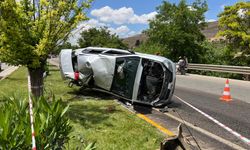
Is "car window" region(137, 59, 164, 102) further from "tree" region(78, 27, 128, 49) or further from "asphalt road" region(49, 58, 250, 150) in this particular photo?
"tree" region(78, 27, 128, 49)

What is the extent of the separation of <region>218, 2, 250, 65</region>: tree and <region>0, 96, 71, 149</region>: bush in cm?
2199

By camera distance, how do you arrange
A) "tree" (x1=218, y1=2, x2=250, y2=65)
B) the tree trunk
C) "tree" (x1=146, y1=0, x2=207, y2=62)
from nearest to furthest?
the tree trunk → "tree" (x1=218, y1=2, x2=250, y2=65) → "tree" (x1=146, y1=0, x2=207, y2=62)

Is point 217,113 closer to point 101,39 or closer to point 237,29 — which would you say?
point 237,29

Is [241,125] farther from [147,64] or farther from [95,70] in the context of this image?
[95,70]

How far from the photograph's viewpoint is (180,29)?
1283 inches

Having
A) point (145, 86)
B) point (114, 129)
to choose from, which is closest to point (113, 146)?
point (114, 129)

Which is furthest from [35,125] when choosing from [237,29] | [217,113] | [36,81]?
[237,29]

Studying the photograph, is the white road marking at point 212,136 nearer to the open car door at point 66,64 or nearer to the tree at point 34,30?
the tree at point 34,30

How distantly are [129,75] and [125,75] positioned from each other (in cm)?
26

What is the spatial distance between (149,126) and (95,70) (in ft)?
14.5

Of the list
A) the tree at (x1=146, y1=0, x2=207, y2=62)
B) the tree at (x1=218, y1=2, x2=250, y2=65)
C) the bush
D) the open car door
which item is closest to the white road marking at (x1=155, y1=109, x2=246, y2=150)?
the bush

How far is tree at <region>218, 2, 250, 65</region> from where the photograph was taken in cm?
2442

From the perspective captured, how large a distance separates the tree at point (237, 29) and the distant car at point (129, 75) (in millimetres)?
15606

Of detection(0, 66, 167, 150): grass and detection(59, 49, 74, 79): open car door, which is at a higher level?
detection(59, 49, 74, 79): open car door
